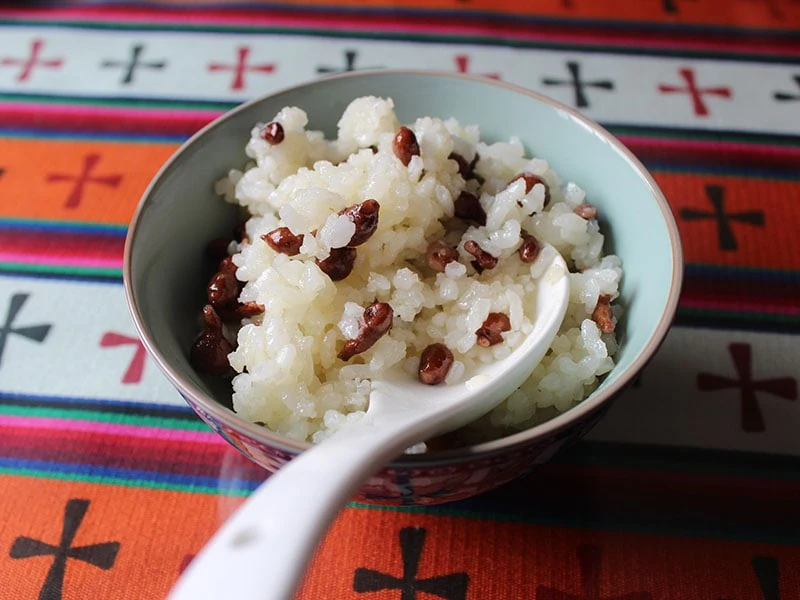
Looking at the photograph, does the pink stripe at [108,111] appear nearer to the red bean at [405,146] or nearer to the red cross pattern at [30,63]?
the red cross pattern at [30,63]

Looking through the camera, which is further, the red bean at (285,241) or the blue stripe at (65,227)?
the blue stripe at (65,227)

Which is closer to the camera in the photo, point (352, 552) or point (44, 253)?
point (352, 552)

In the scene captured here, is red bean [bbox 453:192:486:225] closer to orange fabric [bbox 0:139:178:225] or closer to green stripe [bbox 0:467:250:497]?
green stripe [bbox 0:467:250:497]

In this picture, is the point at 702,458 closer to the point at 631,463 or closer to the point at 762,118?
the point at 631,463

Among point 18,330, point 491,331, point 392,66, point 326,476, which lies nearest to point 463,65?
point 392,66

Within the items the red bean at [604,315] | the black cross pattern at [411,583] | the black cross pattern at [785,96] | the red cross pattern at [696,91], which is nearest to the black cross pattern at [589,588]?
the black cross pattern at [411,583]

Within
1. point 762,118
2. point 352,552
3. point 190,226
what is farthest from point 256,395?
point 762,118

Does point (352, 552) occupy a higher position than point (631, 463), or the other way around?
point (631, 463)
